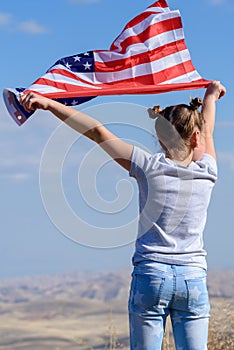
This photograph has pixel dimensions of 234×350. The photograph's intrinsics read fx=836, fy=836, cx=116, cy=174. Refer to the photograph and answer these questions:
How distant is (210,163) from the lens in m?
4.34

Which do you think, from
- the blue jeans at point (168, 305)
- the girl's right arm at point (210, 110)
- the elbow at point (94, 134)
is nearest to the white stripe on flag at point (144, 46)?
the girl's right arm at point (210, 110)

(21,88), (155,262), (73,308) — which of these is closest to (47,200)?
(21,88)

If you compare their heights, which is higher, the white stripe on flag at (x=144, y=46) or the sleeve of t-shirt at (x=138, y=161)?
the white stripe on flag at (x=144, y=46)

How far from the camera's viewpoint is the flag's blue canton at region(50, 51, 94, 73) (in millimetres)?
5812

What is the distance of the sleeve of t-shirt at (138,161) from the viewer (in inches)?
162

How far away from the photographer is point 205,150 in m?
4.46

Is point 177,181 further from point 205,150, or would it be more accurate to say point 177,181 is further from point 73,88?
point 73,88

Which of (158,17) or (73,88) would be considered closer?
(73,88)

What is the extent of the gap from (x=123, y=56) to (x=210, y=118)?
152cm

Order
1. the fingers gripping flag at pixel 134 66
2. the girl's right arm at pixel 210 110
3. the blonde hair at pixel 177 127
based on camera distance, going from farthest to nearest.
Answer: the fingers gripping flag at pixel 134 66, the girl's right arm at pixel 210 110, the blonde hair at pixel 177 127

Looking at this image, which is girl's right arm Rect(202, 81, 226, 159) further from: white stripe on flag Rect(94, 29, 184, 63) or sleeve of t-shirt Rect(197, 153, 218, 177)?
white stripe on flag Rect(94, 29, 184, 63)

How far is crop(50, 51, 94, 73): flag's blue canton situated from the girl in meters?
1.63

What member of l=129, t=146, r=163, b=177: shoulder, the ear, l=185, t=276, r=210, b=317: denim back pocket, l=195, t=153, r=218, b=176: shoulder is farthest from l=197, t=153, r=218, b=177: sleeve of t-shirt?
l=185, t=276, r=210, b=317: denim back pocket

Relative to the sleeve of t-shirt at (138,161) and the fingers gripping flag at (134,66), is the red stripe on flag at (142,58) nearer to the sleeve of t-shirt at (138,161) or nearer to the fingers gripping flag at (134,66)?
the fingers gripping flag at (134,66)
